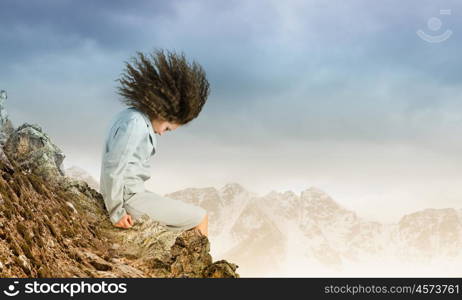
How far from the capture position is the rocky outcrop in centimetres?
689

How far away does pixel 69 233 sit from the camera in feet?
24.9

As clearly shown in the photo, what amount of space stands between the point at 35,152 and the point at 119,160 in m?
2.00

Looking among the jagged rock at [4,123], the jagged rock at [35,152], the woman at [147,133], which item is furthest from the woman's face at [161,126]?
the jagged rock at [4,123]

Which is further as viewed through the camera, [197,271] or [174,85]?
[197,271]

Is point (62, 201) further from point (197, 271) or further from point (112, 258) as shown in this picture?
point (197, 271)

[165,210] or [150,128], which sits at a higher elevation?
[150,128]

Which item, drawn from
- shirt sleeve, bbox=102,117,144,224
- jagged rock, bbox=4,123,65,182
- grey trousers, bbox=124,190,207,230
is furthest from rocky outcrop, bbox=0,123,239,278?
shirt sleeve, bbox=102,117,144,224

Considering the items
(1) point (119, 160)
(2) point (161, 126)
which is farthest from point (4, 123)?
(2) point (161, 126)

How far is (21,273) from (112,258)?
59.1 inches

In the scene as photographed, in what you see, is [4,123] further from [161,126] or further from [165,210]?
[165,210]

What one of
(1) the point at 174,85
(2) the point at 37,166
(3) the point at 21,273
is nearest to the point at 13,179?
(2) the point at 37,166

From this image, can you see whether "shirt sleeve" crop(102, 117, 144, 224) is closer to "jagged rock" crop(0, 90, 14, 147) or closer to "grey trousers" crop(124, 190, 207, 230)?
"grey trousers" crop(124, 190, 207, 230)

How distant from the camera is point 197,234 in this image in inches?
291

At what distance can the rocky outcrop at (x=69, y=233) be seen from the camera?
6.89 m
